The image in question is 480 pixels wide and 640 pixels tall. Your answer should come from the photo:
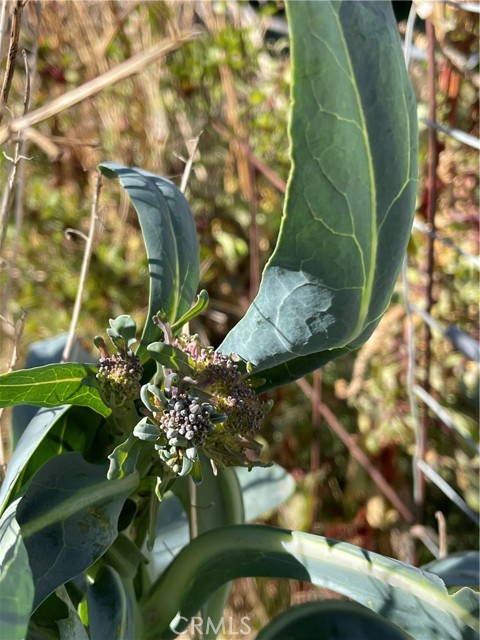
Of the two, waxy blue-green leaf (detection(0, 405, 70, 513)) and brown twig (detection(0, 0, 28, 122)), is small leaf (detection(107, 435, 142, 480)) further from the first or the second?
brown twig (detection(0, 0, 28, 122))

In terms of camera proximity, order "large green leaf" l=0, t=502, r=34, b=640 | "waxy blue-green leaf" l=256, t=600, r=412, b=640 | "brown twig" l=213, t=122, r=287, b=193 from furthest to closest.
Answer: "brown twig" l=213, t=122, r=287, b=193 < "waxy blue-green leaf" l=256, t=600, r=412, b=640 < "large green leaf" l=0, t=502, r=34, b=640

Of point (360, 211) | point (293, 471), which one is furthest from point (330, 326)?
point (293, 471)

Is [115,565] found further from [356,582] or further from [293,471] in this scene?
[293,471]

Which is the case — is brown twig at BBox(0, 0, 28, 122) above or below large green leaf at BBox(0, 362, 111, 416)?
above

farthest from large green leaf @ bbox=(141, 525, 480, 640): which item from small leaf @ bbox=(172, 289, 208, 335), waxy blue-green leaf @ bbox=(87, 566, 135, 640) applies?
small leaf @ bbox=(172, 289, 208, 335)

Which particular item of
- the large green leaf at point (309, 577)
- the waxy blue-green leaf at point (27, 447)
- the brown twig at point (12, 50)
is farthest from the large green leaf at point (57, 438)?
the brown twig at point (12, 50)

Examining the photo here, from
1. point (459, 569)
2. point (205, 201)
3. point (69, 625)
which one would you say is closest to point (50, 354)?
point (69, 625)

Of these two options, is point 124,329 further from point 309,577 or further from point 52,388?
point 309,577

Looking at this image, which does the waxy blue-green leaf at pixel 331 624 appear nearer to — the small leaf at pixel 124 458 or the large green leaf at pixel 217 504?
the large green leaf at pixel 217 504
